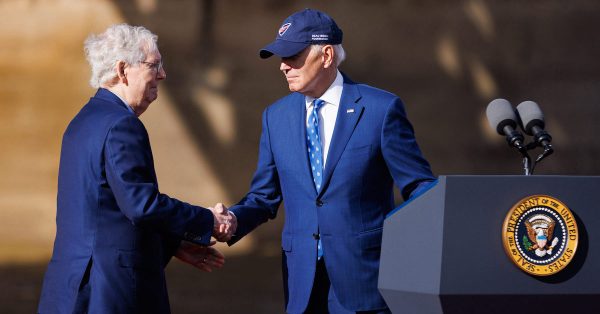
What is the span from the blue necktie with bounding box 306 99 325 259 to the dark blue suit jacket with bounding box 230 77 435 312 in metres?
0.03

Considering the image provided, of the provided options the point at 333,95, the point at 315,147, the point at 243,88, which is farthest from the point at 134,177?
the point at 243,88

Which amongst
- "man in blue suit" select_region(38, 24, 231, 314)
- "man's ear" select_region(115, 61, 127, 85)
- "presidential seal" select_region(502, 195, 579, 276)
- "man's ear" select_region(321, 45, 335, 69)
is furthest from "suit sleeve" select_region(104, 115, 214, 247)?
"presidential seal" select_region(502, 195, 579, 276)

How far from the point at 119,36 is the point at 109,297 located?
861mm

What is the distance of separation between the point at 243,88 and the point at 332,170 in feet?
8.29

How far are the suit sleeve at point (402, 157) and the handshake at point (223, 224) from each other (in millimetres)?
640

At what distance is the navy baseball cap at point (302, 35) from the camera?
12.7ft

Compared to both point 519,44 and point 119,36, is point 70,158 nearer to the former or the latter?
point 119,36

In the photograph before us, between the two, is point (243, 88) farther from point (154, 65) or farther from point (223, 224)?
point (154, 65)

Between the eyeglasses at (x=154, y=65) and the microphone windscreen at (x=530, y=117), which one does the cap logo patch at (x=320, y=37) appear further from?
the microphone windscreen at (x=530, y=117)

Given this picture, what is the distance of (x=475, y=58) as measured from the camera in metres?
6.28


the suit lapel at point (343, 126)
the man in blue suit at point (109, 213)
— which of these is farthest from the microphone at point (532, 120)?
the man in blue suit at point (109, 213)

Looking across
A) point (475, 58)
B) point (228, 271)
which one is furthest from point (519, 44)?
point (228, 271)

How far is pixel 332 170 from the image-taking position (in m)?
3.73

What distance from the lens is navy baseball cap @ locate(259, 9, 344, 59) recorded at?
388 cm
